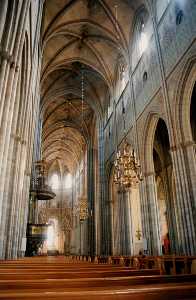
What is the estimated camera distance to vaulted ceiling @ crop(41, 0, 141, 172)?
17.1 m

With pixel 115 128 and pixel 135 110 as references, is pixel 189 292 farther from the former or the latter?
pixel 115 128

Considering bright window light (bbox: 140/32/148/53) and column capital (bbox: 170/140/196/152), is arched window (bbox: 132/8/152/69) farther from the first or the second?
column capital (bbox: 170/140/196/152)

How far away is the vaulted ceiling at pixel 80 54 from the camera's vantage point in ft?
56.1

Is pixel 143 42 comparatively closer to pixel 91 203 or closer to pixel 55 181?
pixel 91 203

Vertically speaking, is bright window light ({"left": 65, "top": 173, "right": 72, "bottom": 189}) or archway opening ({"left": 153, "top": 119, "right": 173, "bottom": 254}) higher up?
bright window light ({"left": 65, "top": 173, "right": 72, "bottom": 189})

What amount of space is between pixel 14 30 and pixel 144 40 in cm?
988

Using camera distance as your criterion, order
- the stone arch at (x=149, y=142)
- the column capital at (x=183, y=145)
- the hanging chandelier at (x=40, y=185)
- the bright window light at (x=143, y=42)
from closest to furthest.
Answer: the column capital at (x=183, y=145) < the stone arch at (x=149, y=142) < the bright window light at (x=143, y=42) < the hanging chandelier at (x=40, y=185)

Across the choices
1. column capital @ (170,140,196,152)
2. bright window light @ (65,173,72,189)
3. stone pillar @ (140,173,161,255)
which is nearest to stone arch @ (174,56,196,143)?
column capital @ (170,140,196,152)

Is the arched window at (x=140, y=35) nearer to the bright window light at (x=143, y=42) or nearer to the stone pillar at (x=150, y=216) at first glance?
the bright window light at (x=143, y=42)

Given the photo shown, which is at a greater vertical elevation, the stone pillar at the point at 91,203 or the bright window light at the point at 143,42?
the bright window light at the point at 143,42

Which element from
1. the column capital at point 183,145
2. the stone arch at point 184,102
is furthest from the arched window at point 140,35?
the column capital at point 183,145

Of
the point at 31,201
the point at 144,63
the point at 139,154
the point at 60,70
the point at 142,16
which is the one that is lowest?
the point at 31,201

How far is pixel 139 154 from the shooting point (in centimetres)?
1462

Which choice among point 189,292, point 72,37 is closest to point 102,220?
point 72,37
